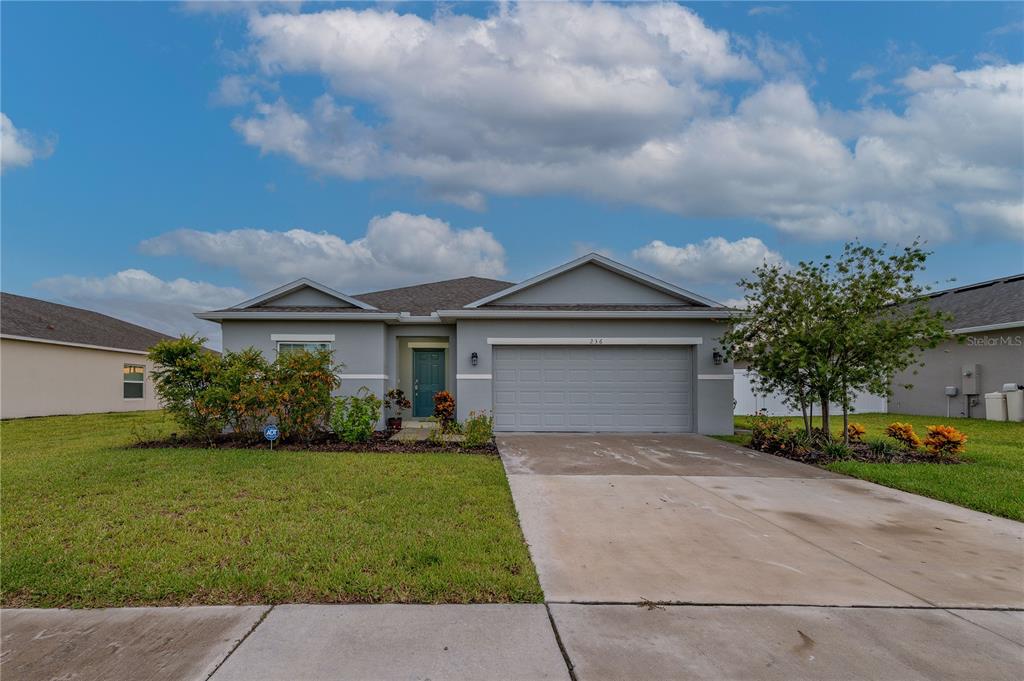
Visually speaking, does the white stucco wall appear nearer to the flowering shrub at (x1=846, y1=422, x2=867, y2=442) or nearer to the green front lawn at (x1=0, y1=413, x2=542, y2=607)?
the green front lawn at (x1=0, y1=413, x2=542, y2=607)

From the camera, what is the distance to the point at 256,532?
4805 millimetres

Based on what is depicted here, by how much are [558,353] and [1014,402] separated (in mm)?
13289

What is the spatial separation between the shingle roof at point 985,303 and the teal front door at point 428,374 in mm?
15395

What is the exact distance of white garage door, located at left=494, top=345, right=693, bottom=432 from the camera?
12453mm

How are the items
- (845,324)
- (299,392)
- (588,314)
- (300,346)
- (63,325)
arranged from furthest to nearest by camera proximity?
(63,325)
(300,346)
(588,314)
(299,392)
(845,324)

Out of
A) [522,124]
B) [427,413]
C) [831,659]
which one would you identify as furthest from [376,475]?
[522,124]

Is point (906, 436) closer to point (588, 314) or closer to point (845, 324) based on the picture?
point (845, 324)

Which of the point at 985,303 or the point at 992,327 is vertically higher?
the point at 985,303

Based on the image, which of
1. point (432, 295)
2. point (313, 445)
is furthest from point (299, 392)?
point (432, 295)

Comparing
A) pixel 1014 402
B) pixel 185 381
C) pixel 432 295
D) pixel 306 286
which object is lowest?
pixel 1014 402

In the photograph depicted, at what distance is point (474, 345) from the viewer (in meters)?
12.4

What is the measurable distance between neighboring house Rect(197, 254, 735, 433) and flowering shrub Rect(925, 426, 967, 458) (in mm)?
4074

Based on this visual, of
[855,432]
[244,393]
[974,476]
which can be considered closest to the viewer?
[974,476]

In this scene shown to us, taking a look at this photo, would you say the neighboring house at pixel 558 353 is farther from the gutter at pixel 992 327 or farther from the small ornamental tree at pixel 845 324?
the gutter at pixel 992 327
